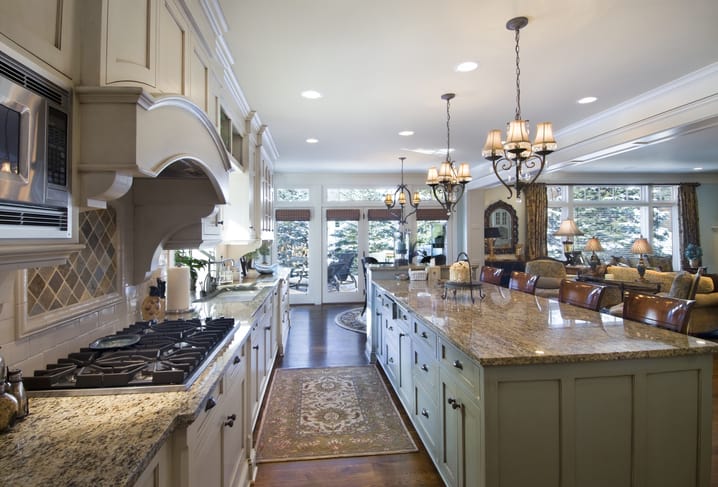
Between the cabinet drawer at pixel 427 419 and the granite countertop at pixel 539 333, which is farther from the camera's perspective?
the cabinet drawer at pixel 427 419

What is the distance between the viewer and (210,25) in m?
2.22

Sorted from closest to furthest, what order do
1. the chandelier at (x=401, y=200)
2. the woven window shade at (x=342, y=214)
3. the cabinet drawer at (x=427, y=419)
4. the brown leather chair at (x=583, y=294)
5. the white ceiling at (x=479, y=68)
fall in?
the cabinet drawer at (x=427, y=419) < the white ceiling at (x=479, y=68) < the brown leather chair at (x=583, y=294) < the chandelier at (x=401, y=200) < the woven window shade at (x=342, y=214)

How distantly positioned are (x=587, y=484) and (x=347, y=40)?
284 centimetres

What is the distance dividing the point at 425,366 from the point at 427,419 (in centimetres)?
33

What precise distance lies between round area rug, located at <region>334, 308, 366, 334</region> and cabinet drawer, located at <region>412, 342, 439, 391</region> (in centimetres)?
313

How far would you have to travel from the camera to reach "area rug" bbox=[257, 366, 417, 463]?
8.38 ft

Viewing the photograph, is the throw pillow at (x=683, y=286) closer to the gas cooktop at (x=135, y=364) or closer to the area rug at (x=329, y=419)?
the area rug at (x=329, y=419)

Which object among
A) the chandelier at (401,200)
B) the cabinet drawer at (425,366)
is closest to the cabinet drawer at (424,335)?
the cabinet drawer at (425,366)

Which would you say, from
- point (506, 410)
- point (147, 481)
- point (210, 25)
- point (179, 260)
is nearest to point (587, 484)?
point (506, 410)

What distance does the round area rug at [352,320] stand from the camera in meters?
5.96

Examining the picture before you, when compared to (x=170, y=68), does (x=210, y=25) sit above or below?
above

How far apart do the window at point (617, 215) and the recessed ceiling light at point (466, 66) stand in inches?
268

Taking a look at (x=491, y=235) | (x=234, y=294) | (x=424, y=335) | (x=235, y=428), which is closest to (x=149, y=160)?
(x=235, y=428)

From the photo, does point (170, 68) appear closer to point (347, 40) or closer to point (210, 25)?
point (210, 25)
